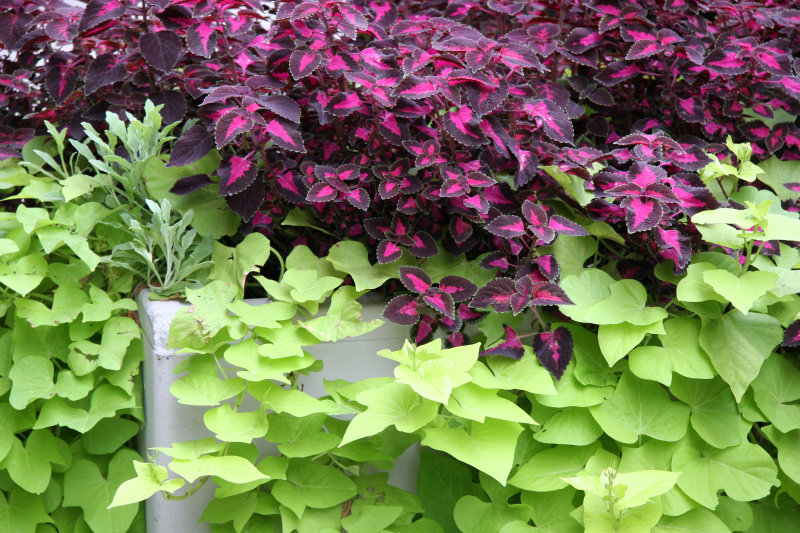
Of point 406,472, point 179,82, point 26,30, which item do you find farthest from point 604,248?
point 26,30

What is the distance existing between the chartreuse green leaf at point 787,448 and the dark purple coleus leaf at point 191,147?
111 centimetres

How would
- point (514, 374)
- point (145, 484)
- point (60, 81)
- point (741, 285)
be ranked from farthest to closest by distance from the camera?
1. point (60, 81)
2. point (514, 374)
3. point (741, 285)
4. point (145, 484)

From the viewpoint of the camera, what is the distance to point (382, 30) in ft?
5.03

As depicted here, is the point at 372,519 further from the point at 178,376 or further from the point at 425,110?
the point at 425,110

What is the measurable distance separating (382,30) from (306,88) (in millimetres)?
249

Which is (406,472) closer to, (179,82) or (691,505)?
(691,505)

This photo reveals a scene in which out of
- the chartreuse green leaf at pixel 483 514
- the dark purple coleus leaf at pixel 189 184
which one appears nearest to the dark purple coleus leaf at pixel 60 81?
the dark purple coleus leaf at pixel 189 184

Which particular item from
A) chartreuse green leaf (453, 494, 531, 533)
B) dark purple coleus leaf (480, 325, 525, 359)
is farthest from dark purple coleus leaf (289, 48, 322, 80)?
chartreuse green leaf (453, 494, 531, 533)

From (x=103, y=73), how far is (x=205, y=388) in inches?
28.2

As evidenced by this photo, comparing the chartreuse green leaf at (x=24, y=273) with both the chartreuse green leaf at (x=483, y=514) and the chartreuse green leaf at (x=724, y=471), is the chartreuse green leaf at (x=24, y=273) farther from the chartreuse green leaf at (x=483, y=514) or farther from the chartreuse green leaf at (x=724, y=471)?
the chartreuse green leaf at (x=724, y=471)

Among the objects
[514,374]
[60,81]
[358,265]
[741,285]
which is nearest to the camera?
[741,285]

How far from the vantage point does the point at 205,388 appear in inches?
44.0

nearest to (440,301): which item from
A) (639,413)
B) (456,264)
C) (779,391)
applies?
(456,264)

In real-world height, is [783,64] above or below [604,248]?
above
